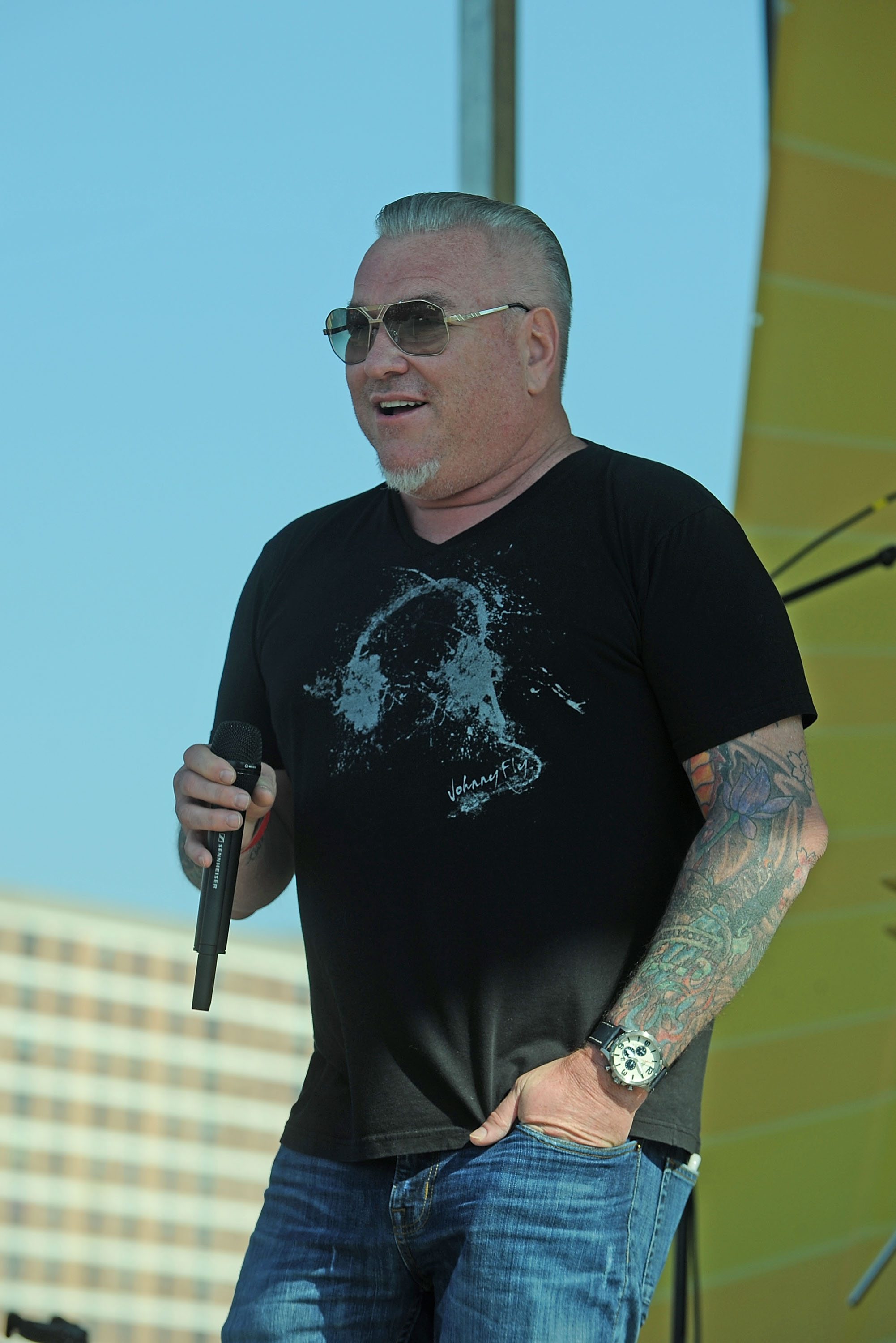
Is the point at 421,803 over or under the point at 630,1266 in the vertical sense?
over

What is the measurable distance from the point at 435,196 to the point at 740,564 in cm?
77

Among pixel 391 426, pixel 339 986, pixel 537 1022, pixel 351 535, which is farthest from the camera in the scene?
pixel 351 535

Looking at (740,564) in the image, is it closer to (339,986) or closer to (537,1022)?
(537,1022)

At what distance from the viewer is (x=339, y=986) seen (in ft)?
5.20

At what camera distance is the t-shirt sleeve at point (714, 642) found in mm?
1405

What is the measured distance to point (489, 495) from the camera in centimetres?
172

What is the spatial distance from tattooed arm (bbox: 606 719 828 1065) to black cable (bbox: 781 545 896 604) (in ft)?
4.65

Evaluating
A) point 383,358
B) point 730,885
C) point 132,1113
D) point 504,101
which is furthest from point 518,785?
point 132,1113

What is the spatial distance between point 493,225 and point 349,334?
265 mm

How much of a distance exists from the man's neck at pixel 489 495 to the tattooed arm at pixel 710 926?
19.4 inches

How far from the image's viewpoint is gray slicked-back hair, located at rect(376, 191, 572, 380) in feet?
5.82

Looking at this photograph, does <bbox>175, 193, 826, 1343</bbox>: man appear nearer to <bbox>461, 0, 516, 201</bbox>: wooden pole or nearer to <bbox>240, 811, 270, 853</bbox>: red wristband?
<bbox>240, 811, 270, 853</bbox>: red wristband

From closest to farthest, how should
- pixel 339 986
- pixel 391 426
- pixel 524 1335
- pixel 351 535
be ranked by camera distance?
pixel 524 1335
pixel 339 986
pixel 391 426
pixel 351 535

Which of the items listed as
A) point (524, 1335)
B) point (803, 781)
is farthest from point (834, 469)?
point (524, 1335)
